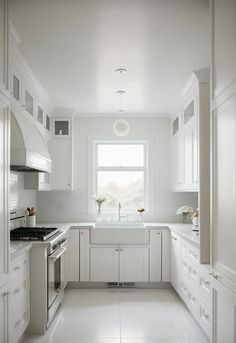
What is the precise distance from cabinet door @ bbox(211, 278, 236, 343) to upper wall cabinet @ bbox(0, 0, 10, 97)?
5.65ft

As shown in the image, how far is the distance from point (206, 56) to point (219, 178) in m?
1.61

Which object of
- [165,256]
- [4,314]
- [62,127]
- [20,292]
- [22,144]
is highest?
[62,127]

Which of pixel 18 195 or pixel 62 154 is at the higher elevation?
pixel 62 154

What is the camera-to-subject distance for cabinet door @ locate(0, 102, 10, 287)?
197 cm

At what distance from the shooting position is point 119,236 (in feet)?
15.2

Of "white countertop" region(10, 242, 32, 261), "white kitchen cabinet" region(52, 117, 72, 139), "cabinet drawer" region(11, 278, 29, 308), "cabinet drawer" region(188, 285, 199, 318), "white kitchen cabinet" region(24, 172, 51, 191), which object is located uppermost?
"white kitchen cabinet" region(52, 117, 72, 139)

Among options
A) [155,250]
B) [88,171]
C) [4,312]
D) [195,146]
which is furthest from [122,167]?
[4,312]

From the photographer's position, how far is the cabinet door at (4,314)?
1.98 meters

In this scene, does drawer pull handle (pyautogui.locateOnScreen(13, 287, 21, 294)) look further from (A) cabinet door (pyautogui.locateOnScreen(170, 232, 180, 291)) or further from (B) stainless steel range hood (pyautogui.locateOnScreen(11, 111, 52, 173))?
(A) cabinet door (pyautogui.locateOnScreen(170, 232, 180, 291))

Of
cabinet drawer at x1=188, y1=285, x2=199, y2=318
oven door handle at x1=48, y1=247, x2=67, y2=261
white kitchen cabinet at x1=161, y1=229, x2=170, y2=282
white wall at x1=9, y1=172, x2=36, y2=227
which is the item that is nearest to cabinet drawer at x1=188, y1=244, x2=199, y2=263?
cabinet drawer at x1=188, y1=285, x2=199, y2=318

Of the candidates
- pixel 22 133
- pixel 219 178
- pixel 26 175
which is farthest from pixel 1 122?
pixel 26 175

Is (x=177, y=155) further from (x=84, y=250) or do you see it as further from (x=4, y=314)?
(x=4, y=314)

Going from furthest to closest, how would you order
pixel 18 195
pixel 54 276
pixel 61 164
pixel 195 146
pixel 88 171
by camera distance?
1. pixel 88 171
2. pixel 61 164
3. pixel 18 195
4. pixel 195 146
5. pixel 54 276

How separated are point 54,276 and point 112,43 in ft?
7.91
